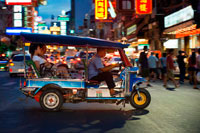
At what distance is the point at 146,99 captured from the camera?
9.45m

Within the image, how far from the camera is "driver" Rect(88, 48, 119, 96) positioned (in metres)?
9.02

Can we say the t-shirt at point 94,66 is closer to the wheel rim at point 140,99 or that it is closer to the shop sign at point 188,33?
the wheel rim at point 140,99

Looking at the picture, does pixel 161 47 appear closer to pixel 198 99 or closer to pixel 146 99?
pixel 198 99

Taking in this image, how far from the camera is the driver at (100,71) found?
9.02m

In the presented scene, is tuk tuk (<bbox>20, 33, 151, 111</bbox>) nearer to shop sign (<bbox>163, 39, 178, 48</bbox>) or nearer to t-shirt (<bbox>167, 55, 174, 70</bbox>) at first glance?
t-shirt (<bbox>167, 55, 174, 70</bbox>)

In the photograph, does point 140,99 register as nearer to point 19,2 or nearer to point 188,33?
point 188,33

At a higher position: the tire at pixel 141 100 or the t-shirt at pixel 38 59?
the t-shirt at pixel 38 59

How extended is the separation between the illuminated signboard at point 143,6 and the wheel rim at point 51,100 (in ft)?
86.3

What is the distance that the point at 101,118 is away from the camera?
806 cm

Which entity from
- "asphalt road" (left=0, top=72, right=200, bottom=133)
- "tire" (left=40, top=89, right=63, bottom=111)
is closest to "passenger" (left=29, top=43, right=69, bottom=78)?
"tire" (left=40, top=89, right=63, bottom=111)

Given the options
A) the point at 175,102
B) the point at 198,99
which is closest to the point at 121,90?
the point at 175,102

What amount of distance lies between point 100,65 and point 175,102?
3281 millimetres

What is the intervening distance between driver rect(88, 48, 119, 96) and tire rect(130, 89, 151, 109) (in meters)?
0.67

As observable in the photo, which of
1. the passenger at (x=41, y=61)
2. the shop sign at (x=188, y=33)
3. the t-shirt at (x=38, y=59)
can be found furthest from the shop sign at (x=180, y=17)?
the t-shirt at (x=38, y=59)
